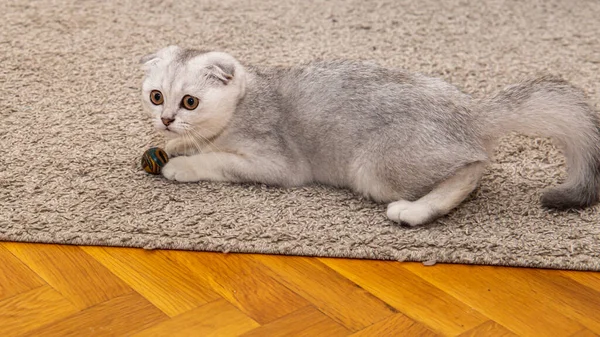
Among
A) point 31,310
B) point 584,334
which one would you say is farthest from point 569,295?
point 31,310

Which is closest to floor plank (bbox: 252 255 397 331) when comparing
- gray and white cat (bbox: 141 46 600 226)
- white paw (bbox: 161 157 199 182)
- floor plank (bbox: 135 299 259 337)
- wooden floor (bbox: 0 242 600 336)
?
wooden floor (bbox: 0 242 600 336)

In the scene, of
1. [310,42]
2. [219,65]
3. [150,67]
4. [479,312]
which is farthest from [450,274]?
[310,42]

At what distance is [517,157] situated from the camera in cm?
212

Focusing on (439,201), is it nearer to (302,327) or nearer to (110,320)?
(302,327)

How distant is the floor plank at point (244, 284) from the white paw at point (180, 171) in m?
0.30

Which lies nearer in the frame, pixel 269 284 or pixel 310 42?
pixel 269 284

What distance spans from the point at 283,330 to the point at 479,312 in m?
0.39

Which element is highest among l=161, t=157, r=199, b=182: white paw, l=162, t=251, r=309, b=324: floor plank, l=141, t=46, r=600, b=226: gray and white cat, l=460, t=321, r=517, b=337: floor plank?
l=141, t=46, r=600, b=226: gray and white cat

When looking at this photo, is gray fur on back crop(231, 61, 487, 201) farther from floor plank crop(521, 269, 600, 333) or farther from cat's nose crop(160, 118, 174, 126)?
floor plank crop(521, 269, 600, 333)

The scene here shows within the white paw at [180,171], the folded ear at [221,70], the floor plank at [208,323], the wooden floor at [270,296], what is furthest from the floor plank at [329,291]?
the folded ear at [221,70]

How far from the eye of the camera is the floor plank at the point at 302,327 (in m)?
1.44

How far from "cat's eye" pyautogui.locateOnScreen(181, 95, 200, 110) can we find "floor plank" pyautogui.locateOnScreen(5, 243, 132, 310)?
0.44 metres

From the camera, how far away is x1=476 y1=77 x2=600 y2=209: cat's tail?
176 cm

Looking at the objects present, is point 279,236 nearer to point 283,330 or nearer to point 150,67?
point 283,330
